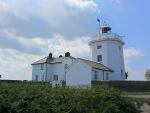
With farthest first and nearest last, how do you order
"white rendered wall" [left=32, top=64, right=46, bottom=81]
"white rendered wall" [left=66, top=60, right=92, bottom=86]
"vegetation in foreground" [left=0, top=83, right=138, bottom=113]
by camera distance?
1. "white rendered wall" [left=32, top=64, right=46, bottom=81]
2. "white rendered wall" [left=66, top=60, right=92, bottom=86]
3. "vegetation in foreground" [left=0, top=83, right=138, bottom=113]

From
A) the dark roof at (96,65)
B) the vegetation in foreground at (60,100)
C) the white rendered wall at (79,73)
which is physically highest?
the dark roof at (96,65)

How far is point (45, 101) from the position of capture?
37.0 ft

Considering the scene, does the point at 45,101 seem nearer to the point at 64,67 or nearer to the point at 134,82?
the point at 134,82

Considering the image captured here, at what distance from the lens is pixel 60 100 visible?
11.9 meters

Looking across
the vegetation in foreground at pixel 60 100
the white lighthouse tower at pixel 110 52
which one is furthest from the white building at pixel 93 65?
the vegetation in foreground at pixel 60 100

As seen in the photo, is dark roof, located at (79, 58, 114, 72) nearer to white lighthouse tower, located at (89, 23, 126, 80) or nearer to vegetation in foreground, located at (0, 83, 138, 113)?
white lighthouse tower, located at (89, 23, 126, 80)

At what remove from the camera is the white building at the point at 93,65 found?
196ft

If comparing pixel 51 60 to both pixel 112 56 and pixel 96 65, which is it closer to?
pixel 112 56

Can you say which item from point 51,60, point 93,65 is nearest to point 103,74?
point 93,65


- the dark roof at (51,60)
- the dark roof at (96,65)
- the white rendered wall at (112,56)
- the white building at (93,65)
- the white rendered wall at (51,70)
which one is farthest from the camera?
the dark roof at (51,60)

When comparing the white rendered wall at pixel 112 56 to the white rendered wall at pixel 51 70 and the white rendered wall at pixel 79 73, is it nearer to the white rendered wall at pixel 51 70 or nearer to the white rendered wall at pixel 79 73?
the white rendered wall at pixel 79 73

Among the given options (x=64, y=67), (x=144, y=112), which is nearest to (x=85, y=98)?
(x=144, y=112)

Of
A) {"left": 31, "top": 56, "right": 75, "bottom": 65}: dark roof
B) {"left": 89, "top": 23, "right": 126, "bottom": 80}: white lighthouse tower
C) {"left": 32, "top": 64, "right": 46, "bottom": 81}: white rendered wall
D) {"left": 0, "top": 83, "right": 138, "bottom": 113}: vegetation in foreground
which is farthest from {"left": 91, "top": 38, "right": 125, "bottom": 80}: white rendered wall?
{"left": 0, "top": 83, "right": 138, "bottom": 113}: vegetation in foreground

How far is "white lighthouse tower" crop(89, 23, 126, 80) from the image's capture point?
215 ft
